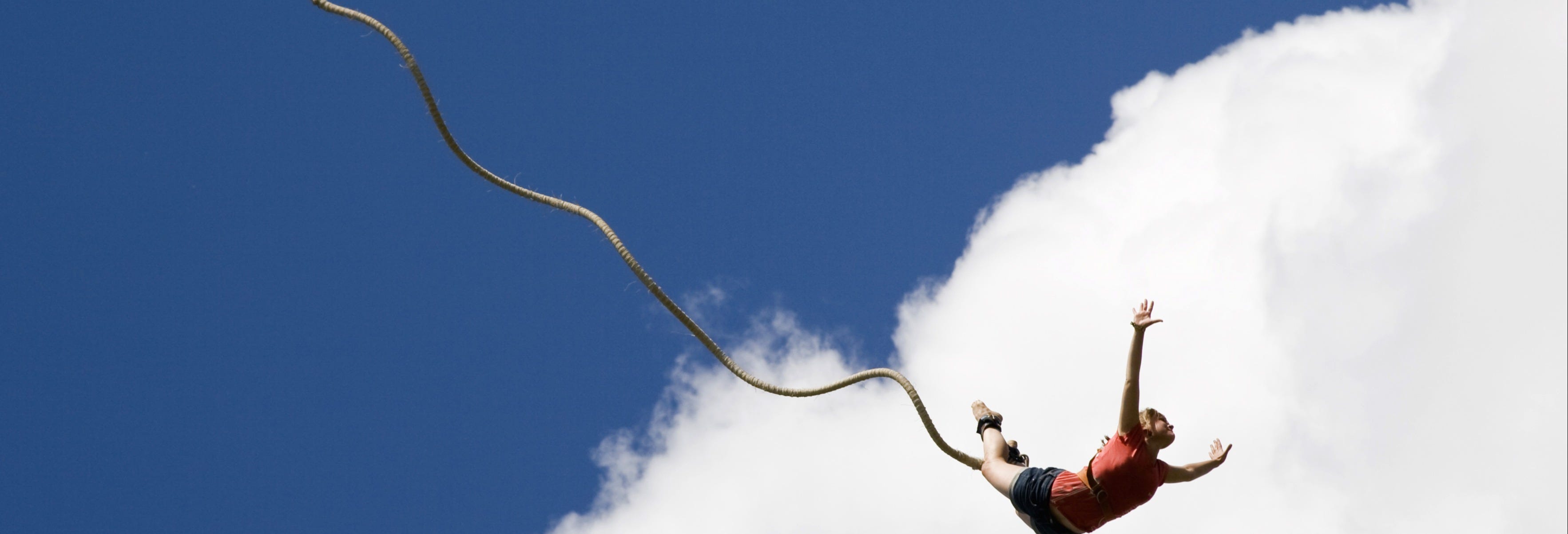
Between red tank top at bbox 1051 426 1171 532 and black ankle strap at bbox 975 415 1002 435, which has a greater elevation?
black ankle strap at bbox 975 415 1002 435

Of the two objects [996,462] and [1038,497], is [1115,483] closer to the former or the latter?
[1038,497]

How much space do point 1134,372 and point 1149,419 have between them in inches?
29.2

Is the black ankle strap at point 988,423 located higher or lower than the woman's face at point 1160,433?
higher

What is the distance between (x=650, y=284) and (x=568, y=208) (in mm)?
1174

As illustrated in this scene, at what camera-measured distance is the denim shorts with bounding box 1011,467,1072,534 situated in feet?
44.6

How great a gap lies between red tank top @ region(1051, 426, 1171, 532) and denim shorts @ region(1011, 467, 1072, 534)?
0.23ft

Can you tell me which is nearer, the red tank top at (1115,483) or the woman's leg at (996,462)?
the red tank top at (1115,483)

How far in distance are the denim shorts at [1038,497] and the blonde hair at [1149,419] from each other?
0.82 metres

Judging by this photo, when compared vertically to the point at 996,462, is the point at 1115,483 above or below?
below

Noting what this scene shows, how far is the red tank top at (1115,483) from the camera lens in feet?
43.3

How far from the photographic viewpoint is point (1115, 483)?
13.3m

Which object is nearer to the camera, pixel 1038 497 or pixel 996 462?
pixel 1038 497

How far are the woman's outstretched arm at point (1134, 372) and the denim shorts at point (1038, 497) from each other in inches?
32.1

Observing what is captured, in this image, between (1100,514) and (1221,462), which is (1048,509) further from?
(1221,462)
